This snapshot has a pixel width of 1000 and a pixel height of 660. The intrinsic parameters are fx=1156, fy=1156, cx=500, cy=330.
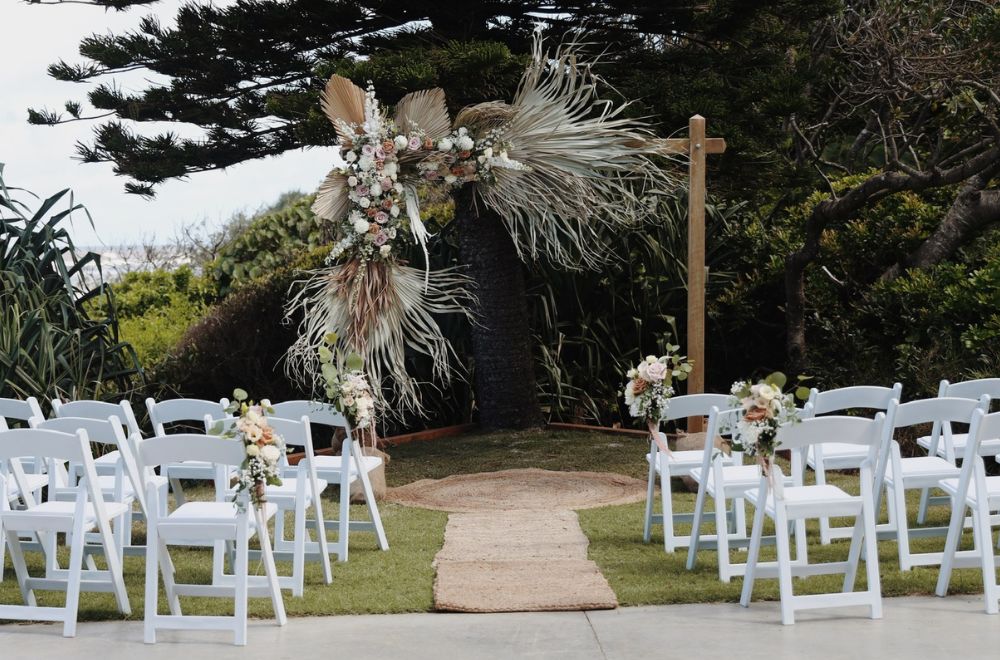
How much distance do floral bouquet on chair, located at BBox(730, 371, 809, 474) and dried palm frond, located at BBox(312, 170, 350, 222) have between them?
12.4 ft

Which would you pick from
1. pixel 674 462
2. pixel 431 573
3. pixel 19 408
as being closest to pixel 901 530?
pixel 674 462

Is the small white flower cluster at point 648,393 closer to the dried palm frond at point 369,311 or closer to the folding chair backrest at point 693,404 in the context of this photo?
the folding chair backrest at point 693,404

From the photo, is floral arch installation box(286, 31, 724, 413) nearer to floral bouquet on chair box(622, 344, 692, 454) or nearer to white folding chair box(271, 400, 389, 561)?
white folding chair box(271, 400, 389, 561)

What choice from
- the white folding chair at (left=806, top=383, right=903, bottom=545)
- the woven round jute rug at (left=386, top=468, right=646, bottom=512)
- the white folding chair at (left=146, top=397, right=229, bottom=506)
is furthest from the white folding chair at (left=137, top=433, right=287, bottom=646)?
the white folding chair at (left=806, top=383, right=903, bottom=545)

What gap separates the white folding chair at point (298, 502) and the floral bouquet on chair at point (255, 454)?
89 mm

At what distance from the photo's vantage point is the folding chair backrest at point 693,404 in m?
6.54

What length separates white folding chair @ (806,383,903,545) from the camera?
6180mm

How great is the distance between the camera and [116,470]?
5.84 metres

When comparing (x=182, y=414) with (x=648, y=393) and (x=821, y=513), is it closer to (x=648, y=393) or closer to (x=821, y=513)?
(x=648, y=393)

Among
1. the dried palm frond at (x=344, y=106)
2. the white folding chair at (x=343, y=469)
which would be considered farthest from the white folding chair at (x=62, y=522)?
the dried palm frond at (x=344, y=106)

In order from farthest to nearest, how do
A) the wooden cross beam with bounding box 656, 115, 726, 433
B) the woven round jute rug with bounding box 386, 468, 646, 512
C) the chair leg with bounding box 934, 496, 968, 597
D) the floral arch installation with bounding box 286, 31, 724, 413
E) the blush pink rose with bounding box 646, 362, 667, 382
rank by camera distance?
the wooden cross beam with bounding box 656, 115, 726, 433 → the floral arch installation with bounding box 286, 31, 724, 413 → the woven round jute rug with bounding box 386, 468, 646, 512 → the blush pink rose with bounding box 646, 362, 667, 382 → the chair leg with bounding box 934, 496, 968, 597

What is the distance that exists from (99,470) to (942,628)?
453 cm

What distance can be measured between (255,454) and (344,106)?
12.2 feet

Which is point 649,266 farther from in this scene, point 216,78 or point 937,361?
point 216,78
